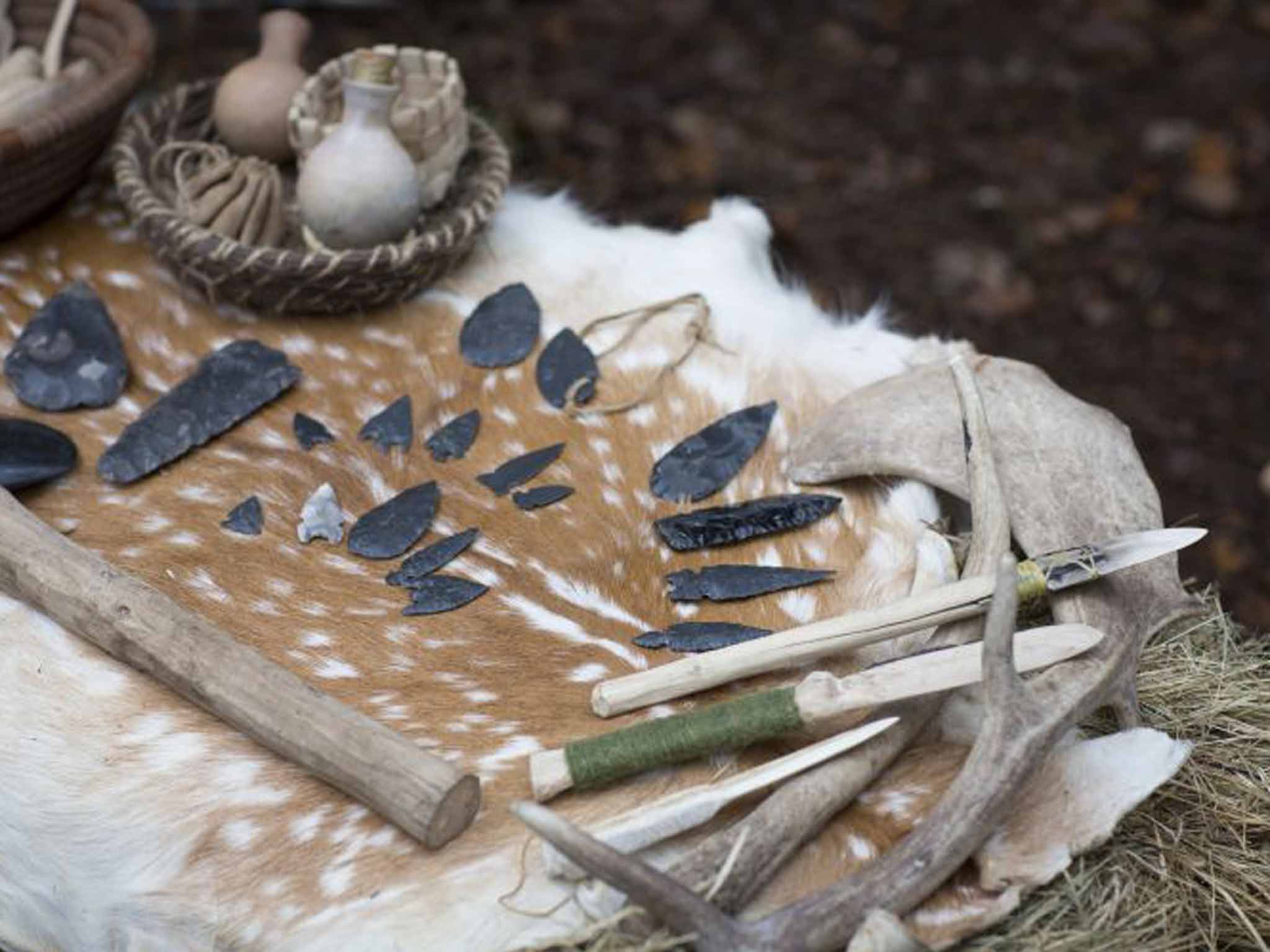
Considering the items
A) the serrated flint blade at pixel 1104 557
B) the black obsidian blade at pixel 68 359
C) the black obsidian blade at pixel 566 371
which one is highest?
the serrated flint blade at pixel 1104 557

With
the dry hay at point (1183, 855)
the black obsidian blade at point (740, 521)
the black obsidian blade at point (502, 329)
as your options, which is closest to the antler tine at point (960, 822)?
the dry hay at point (1183, 855)

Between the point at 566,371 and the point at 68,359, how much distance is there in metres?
0.70

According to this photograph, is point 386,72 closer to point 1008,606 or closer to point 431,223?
point 431,223

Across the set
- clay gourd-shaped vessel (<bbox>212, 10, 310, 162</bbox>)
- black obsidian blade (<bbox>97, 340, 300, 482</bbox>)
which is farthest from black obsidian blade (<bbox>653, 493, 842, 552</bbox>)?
clay gourd-shaped vessel (<bbox>212, 10, 310, 162</bbox>)

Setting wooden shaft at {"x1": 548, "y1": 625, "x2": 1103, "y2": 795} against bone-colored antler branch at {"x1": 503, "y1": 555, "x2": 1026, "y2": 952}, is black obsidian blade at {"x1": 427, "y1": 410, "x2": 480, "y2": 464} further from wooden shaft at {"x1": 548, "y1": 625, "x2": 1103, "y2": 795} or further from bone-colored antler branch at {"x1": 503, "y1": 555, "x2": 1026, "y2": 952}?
bone-colored antler branch at {"x1": 503, "y1": 555, "x2": 1026, "y2": 952}

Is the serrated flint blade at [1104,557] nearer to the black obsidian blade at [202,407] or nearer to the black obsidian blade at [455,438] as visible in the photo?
the black obsidian blade at [455,438]

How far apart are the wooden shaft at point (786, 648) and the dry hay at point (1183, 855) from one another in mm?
242

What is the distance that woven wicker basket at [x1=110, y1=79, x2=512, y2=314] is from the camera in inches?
85.3

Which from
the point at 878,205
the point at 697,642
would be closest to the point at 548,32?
the point at 878,205

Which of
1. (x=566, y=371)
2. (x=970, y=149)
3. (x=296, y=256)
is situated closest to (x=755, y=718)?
(x=566, y=371)

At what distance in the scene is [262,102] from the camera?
240 cm

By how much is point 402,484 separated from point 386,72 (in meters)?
0.61

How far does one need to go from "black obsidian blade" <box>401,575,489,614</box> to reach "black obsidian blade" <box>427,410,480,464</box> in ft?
0.87

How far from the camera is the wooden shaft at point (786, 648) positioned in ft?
5.30
